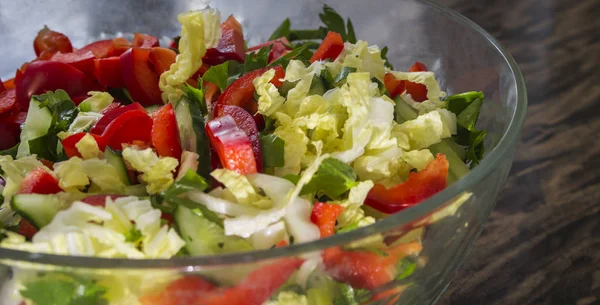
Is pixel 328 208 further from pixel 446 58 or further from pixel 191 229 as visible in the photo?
pixel 446 58

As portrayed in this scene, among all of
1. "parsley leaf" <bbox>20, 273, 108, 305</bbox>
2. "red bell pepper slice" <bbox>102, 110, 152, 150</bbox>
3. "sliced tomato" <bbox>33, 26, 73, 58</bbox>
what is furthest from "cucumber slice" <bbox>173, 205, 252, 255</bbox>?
"sliced tomato" <bbox>33, 26, 73, 58</bbox>

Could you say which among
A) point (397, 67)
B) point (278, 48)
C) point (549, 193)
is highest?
point (278, 48)

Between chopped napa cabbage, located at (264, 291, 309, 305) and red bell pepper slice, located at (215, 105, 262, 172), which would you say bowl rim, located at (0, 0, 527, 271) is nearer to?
chopped napa cabbage, located at (264, 291, 309, 305)

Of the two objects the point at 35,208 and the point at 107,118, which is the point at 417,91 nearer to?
the point at 107,118

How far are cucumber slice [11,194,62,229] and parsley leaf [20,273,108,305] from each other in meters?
0.14

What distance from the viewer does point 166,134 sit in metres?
0.94

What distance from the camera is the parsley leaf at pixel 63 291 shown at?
64 cm

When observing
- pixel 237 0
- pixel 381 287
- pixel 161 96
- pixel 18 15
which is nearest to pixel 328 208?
pixel 381 287

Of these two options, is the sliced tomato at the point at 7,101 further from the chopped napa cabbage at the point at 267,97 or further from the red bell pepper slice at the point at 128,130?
the chopped napa cabbage at the point at 267,97

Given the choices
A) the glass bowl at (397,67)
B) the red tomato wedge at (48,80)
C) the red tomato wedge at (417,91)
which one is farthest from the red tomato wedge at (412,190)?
the red tomato wedge at (48,80)

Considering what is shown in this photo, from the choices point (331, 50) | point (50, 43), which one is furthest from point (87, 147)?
point (50, 43)

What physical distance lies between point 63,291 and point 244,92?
462mm

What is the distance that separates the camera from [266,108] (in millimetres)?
964

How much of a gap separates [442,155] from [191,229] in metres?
0.36
